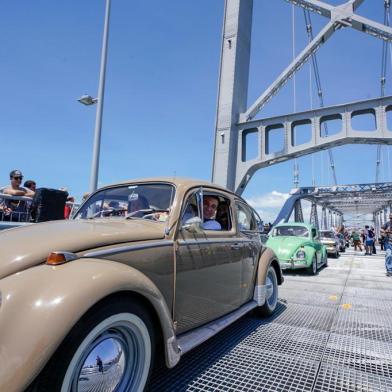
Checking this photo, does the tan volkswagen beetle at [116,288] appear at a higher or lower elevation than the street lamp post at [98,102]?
lower

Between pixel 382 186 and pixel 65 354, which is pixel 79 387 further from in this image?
pixel 382 186

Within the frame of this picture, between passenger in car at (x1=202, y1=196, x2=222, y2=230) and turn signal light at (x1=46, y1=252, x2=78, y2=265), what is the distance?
4.86ft

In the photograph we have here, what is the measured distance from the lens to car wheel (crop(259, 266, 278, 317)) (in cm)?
414

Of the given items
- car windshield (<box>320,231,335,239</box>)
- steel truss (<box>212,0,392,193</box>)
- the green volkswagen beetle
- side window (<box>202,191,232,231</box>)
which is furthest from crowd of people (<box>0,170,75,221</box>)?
steel truss (<box>212,0,392,193</box>)

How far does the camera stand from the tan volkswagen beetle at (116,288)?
57.4 inches

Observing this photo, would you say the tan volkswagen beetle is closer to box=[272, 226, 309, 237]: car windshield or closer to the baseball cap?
the baseball cap

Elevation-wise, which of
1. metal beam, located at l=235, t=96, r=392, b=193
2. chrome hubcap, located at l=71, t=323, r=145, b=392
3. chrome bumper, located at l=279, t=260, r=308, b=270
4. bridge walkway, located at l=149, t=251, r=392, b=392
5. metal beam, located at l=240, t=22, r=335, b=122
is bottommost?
bridge walkway, located at l=149, t=251, r=392, b=392

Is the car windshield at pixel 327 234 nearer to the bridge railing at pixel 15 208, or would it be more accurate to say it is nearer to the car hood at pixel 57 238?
the bridge railing at pixel 15 208

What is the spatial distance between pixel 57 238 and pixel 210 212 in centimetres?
175

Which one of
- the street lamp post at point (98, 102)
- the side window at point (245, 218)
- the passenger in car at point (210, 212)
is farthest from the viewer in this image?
the street lamp post at point (98, 102)

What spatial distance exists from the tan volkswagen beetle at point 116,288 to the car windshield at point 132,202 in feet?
0.04

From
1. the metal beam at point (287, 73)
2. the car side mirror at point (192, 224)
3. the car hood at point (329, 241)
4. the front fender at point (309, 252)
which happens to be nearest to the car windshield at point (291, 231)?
the front fender at point (309, 252)

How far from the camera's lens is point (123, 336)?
190 centimetres

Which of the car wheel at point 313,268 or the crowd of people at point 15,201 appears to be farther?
the car wheel at point 313,268
